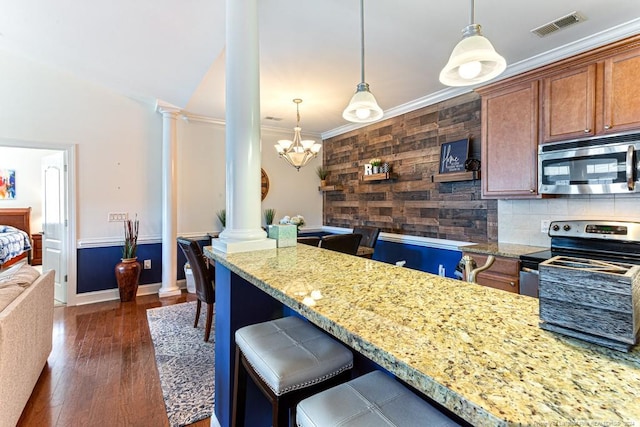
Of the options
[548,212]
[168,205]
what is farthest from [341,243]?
[168,205]

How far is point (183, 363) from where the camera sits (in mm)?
2633

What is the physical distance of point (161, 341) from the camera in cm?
303

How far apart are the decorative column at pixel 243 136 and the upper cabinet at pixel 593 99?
245cm

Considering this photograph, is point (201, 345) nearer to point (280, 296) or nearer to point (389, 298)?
point (280, 296)

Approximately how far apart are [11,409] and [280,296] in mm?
1966

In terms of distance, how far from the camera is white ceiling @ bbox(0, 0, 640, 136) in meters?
2.26

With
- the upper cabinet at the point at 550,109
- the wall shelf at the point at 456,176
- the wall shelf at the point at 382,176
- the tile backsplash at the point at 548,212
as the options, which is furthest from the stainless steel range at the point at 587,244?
the wall shelf at the point at 382,176

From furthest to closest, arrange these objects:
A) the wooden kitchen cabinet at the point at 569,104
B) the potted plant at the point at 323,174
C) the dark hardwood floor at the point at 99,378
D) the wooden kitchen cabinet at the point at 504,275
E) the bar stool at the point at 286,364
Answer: the potted plant at the point at 323,174
the wooden kitchen cabinet at the point at 504,275
the wooden kitchen cabinet at the point at 569,104
the dark hardwood floor at the point at 99,378
the bar stool at the point at 286,364

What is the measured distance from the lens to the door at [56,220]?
13.9 ft

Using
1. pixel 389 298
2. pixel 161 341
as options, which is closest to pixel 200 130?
pixel 161 341

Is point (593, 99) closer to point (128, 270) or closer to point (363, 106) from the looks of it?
point (363, 106)

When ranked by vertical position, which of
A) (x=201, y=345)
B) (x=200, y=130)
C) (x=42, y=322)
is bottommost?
(x=201, y=345)

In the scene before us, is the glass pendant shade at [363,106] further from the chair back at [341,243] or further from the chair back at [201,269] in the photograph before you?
the chair back at [201,269]

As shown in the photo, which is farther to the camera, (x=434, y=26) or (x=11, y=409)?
(x=434, y=26)
